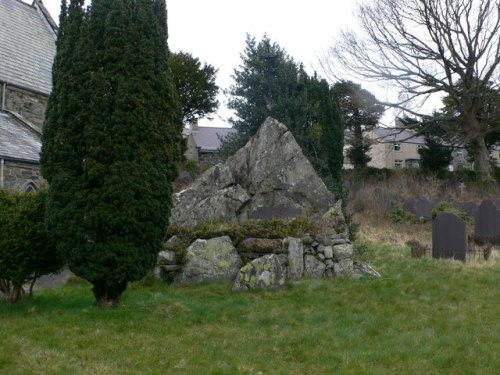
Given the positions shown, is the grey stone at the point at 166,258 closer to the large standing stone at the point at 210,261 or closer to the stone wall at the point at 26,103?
the large standing stone at the point at 210,261

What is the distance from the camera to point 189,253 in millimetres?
9875

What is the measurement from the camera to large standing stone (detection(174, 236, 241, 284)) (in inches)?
381

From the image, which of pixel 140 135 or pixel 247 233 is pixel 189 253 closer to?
pixel 247 233

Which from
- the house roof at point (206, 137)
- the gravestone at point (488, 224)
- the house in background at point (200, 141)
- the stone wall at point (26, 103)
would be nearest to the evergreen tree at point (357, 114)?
the house in background at point (200, 141)

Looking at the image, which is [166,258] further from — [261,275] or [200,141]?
[200,141]

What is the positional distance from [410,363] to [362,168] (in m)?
28.1

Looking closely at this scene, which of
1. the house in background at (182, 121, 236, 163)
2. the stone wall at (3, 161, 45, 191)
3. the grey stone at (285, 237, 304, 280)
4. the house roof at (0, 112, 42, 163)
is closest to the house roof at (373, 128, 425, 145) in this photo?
the house in background at (182, 121, 236, 163)


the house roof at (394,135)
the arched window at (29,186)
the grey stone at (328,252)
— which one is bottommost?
the grey stone at (328,252)

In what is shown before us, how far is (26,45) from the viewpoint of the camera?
21.1 metres

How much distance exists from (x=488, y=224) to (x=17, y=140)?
48.0 feet

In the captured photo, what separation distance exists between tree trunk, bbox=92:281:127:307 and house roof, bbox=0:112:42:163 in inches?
356

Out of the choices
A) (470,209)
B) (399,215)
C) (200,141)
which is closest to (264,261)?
(470,209)

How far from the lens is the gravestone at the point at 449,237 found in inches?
484

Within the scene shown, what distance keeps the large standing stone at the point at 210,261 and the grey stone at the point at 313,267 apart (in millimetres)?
1312
